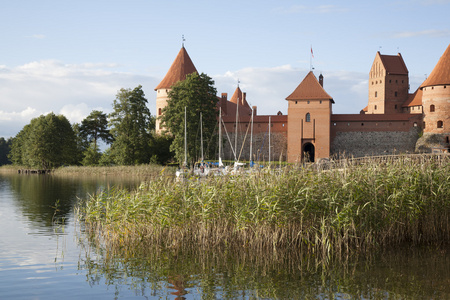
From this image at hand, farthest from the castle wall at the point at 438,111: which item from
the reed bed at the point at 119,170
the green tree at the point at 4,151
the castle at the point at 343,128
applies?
the green tree at the point at 4,151

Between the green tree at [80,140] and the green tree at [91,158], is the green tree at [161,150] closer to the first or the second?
the green tree at [91,158]

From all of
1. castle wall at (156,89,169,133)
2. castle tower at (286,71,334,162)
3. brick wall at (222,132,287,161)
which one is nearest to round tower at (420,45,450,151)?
Answer: castle tower at (286,71,334,162)

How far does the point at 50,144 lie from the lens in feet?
125

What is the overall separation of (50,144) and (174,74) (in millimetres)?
11251

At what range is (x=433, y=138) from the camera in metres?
36.1

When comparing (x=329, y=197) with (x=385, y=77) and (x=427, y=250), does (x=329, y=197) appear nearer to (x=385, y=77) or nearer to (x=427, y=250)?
(x=427, y=250)

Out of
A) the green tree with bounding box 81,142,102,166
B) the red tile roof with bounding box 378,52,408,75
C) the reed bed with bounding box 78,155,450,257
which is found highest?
the red tile roof with bounding box 378,52,408,75

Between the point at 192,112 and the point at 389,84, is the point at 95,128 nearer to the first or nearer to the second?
the point at 192,112

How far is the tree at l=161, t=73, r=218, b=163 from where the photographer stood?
1225 inches

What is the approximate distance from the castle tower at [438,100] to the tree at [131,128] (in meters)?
19.9

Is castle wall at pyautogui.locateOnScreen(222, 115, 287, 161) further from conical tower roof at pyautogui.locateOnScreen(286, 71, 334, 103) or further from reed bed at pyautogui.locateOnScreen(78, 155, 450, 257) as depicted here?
reed bed at pyautogui.locateOnScreen(78, 155, 450, 257)

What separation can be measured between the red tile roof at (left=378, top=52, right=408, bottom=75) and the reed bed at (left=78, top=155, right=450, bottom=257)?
38.7 metres

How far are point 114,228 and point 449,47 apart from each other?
35.0 meters

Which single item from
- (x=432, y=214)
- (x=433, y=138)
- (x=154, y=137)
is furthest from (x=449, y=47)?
(x=432, y=214)
